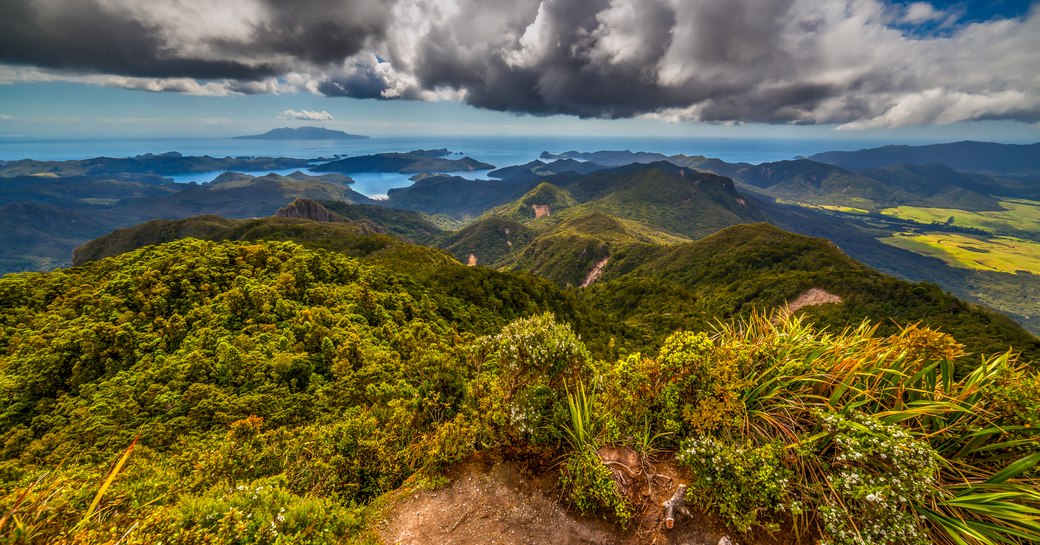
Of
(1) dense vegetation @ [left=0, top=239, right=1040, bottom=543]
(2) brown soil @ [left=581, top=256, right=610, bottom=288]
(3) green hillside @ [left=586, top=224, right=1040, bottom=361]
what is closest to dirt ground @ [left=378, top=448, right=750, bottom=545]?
(1) dense vegetation @ [left=0, top=239, right=1040, bottom=543]

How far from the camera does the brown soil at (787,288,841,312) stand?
65.8 meters

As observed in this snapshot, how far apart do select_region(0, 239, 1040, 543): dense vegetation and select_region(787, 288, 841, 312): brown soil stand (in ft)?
228

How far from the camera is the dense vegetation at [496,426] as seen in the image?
4922 mm

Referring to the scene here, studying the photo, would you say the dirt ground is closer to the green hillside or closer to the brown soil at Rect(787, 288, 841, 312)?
the green hillside

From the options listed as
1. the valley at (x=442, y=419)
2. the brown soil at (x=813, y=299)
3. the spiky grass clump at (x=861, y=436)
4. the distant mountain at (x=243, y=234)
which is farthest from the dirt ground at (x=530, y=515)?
the distant mountain at (x=243, y=234)

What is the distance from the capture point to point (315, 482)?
8.78 m

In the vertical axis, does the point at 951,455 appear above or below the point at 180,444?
above

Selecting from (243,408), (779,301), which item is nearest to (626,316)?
(779,301)

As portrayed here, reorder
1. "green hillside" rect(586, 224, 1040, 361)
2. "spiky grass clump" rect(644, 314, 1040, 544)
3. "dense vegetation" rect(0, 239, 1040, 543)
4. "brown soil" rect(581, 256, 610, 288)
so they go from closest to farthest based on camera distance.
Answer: "spiky grass clump" rect(644, 314, 1040, 544)
"dense vegetation" rect(0, 239, 1040, 543)
"green hillside" rect(586, 224, 1040, 361)
"brown soil" rect(581, 256, 610, 288)

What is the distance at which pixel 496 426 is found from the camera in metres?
8.70

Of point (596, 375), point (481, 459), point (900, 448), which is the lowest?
point (481, 459)

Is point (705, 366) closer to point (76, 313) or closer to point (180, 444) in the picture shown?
point (180, 444)

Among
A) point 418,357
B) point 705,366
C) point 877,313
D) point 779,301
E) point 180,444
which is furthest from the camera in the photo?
point 779,301

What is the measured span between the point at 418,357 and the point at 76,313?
18248 mm
